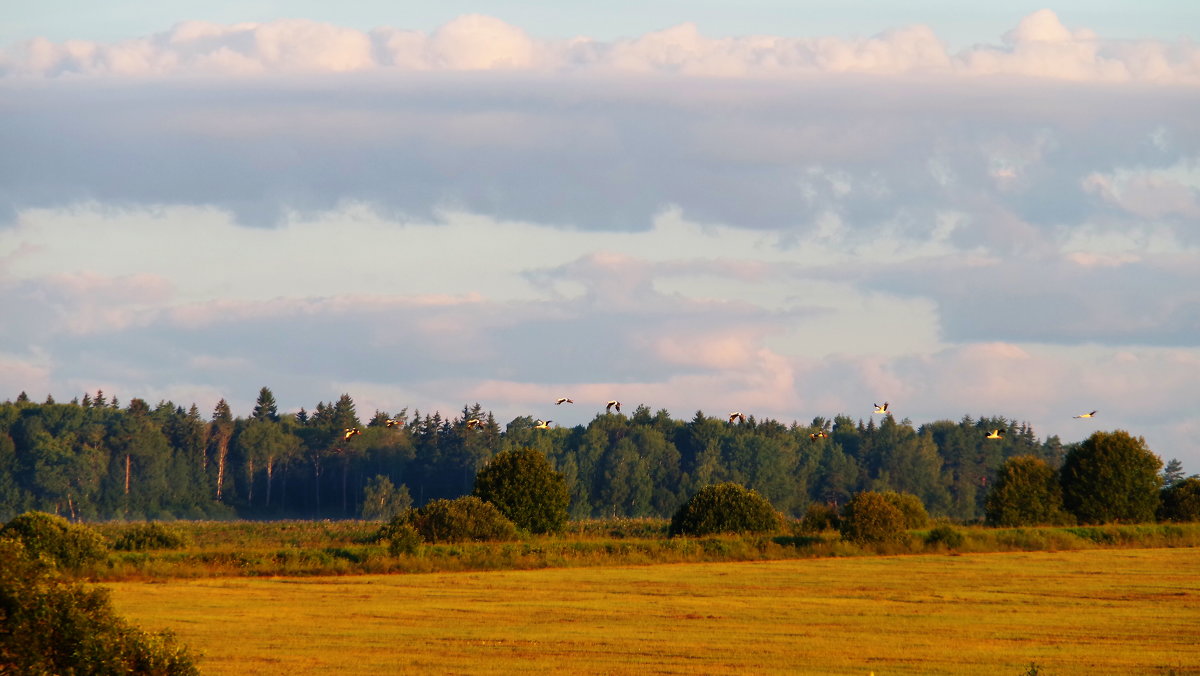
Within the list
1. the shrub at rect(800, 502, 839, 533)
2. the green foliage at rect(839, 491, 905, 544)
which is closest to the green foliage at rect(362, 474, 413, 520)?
the shrub at rect(800, 502, 839, 533)

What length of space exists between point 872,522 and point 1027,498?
49.8ft

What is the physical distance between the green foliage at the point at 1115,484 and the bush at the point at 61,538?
156ft

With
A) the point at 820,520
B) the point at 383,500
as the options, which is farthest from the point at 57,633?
the point at 383,500

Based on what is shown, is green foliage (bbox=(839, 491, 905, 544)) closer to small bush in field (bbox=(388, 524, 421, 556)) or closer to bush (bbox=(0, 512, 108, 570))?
small bush in field (bbox=(388, 524, 421, 556))

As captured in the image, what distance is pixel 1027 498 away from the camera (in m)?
69.5

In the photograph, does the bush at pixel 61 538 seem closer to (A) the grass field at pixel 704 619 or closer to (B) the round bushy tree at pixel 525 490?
(A) the grass field at pixel 704 619

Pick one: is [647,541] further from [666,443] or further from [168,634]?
[666,443]

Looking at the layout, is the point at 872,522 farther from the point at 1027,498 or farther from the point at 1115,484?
the point at 1115,484

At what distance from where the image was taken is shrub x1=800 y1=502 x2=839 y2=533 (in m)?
63.2

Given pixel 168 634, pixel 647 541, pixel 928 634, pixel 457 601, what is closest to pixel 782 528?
pixel 647 541

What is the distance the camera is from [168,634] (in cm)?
1382

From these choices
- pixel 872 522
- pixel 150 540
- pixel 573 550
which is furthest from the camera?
pixel 872 522

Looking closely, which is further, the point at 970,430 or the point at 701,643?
the point at 970,430

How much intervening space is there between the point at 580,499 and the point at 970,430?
54.3 m
